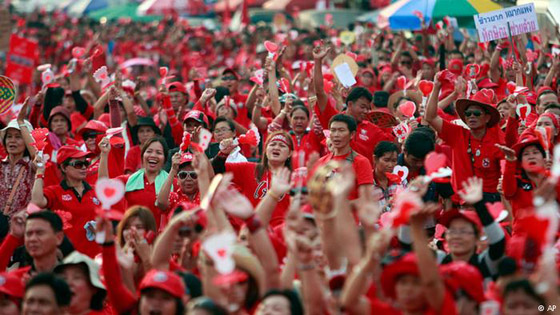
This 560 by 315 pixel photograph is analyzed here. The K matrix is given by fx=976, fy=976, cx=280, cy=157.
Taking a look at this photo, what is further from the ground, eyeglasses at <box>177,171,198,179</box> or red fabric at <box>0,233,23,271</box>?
red fabric at <box>0,233,23,271</box>

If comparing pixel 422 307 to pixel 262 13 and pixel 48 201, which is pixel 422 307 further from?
pixel 262 13

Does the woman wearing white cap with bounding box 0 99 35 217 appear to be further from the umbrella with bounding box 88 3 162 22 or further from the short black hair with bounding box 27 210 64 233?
the umbrella with bounding box 88 3 162 22

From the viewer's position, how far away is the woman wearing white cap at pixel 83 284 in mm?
5562

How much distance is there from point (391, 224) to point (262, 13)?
2731cm

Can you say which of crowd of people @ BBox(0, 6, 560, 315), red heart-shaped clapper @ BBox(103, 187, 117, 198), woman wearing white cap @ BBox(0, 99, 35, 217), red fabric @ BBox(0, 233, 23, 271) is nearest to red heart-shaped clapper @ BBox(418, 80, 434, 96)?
crowd of people @ BBox(0, 6, 560, 315)

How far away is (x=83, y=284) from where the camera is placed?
5.59m

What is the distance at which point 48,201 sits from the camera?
25.2 feet

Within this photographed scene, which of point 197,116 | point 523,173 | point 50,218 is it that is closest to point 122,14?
point 197,116

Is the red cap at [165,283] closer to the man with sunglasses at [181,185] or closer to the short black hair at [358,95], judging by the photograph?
the man with sunglasses at [181,185]

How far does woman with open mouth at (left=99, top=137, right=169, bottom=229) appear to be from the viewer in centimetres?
787

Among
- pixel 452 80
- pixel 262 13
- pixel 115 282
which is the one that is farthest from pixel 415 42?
pixel 262 13

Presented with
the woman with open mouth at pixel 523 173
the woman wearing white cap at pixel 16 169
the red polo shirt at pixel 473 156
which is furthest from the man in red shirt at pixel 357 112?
the woman wearing white cap at pixel 16 169

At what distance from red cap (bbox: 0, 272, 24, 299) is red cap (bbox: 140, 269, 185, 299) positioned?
2.63ft

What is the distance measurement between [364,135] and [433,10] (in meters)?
5.00
